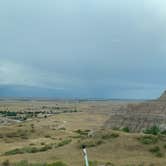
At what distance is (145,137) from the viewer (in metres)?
39.5

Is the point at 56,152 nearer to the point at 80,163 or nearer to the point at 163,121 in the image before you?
the point at 80,163

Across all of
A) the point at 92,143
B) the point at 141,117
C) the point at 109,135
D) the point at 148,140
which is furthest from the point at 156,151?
the point at 141,117

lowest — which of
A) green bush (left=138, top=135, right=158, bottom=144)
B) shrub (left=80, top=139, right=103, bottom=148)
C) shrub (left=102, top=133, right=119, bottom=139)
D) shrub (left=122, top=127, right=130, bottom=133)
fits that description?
shrub (left=122, top=127, right=130, bottom=133)

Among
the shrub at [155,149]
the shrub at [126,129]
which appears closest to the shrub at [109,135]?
the shrub at [155,149]

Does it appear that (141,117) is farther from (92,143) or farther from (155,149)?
(155,149)

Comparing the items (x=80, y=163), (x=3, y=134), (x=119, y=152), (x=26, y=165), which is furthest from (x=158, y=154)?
(x=3, y=134)

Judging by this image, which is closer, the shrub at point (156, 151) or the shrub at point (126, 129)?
the shrub at point (156, 151)

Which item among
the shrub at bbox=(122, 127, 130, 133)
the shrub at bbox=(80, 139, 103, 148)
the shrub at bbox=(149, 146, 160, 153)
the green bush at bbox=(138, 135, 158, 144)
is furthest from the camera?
the shrub at bbox=(122, 127, 130, 133)

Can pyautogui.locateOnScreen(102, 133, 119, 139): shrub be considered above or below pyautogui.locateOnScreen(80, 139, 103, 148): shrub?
above

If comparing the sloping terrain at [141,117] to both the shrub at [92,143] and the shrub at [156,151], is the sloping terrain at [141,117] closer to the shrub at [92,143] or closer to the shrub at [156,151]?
the shrub at [92,143]

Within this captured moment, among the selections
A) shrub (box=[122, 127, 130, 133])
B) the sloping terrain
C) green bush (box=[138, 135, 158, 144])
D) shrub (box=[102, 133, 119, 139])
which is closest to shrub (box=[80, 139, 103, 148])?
shrub (box=[102, 133, 119, 139])

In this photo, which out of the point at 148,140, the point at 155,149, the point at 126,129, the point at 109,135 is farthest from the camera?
the point at 126,129

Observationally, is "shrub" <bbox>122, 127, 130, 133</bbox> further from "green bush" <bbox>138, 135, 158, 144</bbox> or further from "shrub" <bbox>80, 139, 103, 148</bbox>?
"shrub" <bbox>80, 139, 103, 148</bbox>

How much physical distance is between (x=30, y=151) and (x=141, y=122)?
114ft
